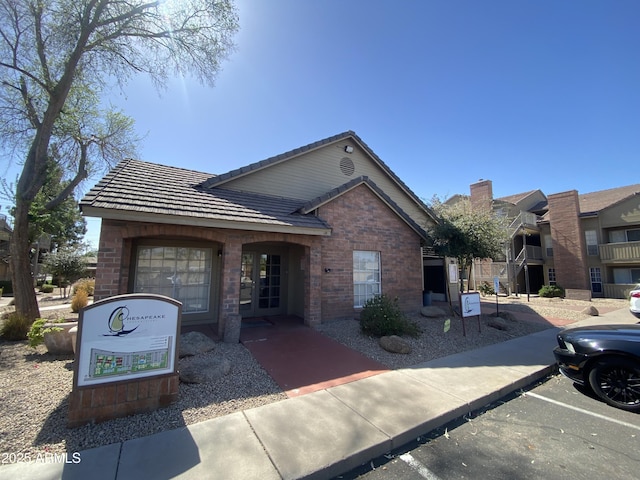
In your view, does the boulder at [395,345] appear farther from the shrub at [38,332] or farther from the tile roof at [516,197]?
the tile roof at [516,197]

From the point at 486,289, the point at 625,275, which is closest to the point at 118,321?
the point at 486,289

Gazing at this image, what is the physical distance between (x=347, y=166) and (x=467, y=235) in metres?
5.86

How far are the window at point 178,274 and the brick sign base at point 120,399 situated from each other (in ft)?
15.4

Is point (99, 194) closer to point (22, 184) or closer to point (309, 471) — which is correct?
point (22, 184)

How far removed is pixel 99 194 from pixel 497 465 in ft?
27.4

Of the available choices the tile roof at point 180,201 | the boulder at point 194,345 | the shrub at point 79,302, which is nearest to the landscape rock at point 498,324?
the tile roof at point 180,201

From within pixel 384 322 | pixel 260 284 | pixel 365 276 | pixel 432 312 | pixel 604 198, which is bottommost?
pixel 432 312

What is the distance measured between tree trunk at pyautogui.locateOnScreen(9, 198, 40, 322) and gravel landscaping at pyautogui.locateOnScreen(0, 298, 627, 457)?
1865mm

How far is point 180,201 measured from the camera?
7.34 meters

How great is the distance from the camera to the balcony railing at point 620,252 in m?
20.7

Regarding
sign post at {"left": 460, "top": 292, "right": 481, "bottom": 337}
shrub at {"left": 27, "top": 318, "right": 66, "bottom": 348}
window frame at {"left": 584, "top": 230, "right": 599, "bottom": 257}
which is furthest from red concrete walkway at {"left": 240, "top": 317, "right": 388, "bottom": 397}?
window frame at {"left": 584, "top": 230, "right": 599, "bottom": 257}

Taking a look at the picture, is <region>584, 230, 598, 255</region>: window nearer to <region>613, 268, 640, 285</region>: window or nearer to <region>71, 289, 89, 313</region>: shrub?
<region>613, 268, 640, 285</region>: window

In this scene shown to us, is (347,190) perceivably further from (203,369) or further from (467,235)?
(203,369)

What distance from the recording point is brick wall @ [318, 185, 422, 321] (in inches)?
365
